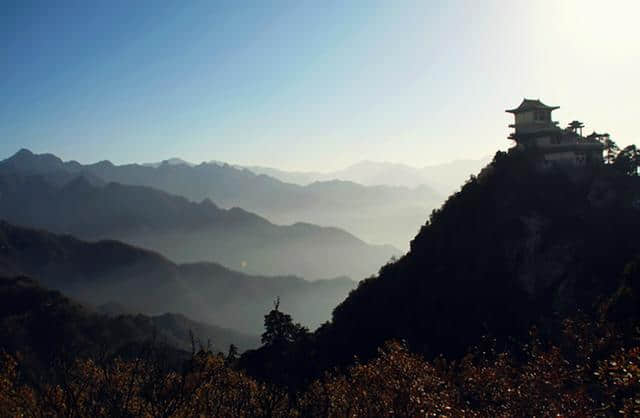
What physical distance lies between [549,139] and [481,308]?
30479mm

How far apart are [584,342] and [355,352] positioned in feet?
111

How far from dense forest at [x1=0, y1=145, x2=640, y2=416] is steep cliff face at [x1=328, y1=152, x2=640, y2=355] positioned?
175 millimetres

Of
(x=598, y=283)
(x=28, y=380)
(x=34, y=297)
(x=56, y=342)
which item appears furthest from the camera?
(x=34, y=297)

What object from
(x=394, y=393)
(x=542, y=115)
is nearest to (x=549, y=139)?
(x=542, y=115)

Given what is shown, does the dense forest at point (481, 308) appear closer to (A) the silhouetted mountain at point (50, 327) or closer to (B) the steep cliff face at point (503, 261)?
(B) the steep cliff face at point (503, 261)

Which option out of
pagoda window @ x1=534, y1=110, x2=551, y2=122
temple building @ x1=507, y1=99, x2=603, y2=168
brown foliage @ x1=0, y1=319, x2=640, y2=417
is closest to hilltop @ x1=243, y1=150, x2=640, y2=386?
temple building @ x1=507, y1=99, x2=603, y2=168

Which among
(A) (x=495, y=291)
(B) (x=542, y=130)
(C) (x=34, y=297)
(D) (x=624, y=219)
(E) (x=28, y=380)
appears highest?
(B) (x=542, y=130)

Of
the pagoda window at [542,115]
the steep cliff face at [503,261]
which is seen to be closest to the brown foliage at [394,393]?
the steep cliff face at [503,261]

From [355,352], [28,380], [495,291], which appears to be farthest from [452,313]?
[28,380]

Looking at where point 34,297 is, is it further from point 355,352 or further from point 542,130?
point 542,130

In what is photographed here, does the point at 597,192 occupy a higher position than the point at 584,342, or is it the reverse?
the point at 597,192

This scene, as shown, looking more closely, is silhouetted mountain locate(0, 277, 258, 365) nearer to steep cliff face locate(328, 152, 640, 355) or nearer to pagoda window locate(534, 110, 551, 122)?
steep cliff face locate(328, 152, 640, 355)

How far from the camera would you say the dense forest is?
124ft

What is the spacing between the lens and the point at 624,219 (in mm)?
64625
